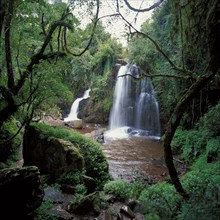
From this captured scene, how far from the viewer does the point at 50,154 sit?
682cm

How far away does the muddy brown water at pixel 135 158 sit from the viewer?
856 cm

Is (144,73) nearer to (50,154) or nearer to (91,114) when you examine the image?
(50,154)

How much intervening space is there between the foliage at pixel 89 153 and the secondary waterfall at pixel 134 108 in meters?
7.64

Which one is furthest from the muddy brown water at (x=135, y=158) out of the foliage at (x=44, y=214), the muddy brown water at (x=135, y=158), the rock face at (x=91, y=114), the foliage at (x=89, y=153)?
the rock face at (x=91, y=114)

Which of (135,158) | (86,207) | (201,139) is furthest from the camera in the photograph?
(135,158)

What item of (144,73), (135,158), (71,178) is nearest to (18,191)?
(71,178)

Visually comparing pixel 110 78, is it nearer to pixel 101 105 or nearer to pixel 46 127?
pixel 101 105

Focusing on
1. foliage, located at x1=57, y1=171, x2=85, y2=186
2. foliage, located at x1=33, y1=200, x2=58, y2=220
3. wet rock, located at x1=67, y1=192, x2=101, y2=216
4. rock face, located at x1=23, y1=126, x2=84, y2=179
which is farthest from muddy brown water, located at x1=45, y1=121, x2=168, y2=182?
foliage, located at x1=33, y1=200, x2=58, y2=220

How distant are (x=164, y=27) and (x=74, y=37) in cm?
1025

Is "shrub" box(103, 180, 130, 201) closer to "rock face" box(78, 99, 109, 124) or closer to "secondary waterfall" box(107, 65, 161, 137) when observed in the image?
"secondary waterfall" box(107, 65, 161, 137)

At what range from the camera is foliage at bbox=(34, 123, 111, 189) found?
7.20 m

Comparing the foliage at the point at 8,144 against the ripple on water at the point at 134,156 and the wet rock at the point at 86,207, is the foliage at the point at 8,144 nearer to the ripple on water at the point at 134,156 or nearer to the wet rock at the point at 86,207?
the wet rock at the point at 86,207

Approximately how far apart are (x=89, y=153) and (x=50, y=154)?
123cm

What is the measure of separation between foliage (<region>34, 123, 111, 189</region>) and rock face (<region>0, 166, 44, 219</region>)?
300 cm
